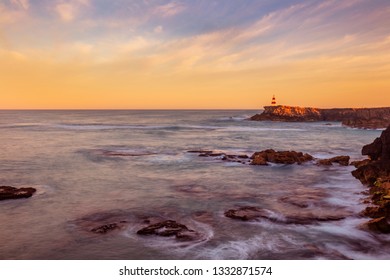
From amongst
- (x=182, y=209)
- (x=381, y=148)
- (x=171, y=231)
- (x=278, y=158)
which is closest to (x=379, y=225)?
(x=171, y=231)

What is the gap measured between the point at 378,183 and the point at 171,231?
33.7 ft

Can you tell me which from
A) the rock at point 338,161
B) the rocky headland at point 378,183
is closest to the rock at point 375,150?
the rocky headland at point 378,183

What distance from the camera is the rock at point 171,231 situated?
34.0 feet

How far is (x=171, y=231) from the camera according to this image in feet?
34.7

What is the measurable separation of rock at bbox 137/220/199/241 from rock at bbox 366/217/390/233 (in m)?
5.48

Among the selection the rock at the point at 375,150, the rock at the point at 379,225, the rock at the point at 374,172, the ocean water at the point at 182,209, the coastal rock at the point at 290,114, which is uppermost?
the coastal rock at the point at 290,114

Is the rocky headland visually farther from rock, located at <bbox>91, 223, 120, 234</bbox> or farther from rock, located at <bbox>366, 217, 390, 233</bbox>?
rock, located at <bbox>91, 223, 120, 234</bbox>

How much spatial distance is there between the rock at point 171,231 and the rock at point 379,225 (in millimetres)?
5476

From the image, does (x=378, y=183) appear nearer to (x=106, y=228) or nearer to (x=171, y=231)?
(x=171, y=231)

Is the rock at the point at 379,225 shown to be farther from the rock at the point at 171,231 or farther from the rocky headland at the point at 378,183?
the rock at the point at 171,231

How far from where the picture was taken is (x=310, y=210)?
521 inches

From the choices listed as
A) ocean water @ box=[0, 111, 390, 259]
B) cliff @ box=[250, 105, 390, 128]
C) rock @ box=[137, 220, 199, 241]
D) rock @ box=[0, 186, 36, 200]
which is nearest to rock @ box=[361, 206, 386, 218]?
ocean water @ box=[0, 111, 390, 259]

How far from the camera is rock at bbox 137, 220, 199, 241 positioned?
34.0 ft
